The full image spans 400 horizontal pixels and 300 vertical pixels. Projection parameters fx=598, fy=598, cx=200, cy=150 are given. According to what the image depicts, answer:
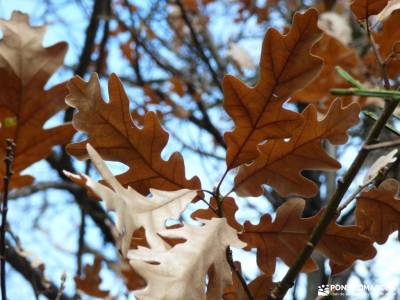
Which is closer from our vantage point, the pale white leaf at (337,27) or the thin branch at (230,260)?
the thin branch at (230,260)

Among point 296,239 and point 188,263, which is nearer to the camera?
point 188,263

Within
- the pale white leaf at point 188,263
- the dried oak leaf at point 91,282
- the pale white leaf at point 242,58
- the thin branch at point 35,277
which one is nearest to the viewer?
the pale white leaf at point 188,263

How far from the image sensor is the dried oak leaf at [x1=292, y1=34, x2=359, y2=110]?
4.99 ft

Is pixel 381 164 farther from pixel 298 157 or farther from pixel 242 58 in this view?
pixel 242 58

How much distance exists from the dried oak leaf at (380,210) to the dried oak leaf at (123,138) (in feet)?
0.69

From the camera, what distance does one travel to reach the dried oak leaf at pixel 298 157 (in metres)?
0.70

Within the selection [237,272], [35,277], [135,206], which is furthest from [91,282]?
[135,206]

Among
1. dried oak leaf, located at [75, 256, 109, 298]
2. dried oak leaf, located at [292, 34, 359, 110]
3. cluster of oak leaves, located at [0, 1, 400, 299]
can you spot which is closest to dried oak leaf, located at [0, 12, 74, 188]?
cluster of oak leaves, located at [0, 1, 400, 299]

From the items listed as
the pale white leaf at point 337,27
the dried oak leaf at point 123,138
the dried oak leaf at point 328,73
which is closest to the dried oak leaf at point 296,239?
the dried oak leaf at point 123,138

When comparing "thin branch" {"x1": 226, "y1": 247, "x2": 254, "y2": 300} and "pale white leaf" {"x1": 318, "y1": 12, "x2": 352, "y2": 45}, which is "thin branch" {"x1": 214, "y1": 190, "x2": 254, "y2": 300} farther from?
"pale white leaf" {"x1": 318, "y1": 12, "x2": 352, "y2": 45}

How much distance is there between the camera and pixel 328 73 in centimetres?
153

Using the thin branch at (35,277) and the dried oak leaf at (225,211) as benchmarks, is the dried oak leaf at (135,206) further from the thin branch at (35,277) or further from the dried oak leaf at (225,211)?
the thin branch at (35,277)

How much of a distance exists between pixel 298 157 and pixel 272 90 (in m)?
0.10

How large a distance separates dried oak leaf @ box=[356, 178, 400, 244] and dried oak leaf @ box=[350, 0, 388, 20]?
203 mm
